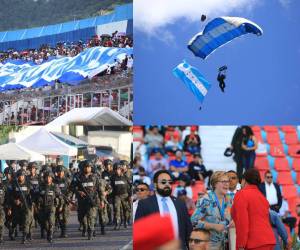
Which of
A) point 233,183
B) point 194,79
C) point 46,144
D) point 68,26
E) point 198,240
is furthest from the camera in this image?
point 68,26

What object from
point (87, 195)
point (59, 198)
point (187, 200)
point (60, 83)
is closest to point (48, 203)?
point (59, 198)

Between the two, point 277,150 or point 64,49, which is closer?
point 277,150

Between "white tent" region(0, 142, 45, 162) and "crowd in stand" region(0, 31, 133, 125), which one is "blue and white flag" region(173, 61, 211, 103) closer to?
"crowd in stand" region(0, 31, 133, 125)

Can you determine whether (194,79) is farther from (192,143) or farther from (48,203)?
(48,203)

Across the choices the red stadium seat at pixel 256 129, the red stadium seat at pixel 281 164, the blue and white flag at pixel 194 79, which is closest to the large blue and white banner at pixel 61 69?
the blue and white flag at pixel 194 79

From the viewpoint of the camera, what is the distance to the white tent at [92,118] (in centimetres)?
784

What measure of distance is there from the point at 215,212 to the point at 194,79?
193cm

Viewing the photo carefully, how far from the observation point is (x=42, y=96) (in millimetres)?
8211

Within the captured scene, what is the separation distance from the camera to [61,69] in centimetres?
818

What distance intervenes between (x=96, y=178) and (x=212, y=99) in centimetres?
168

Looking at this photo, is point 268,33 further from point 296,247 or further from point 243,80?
point 296,247

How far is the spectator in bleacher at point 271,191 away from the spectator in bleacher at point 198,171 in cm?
65

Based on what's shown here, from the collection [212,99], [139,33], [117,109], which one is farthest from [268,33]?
[117,109]

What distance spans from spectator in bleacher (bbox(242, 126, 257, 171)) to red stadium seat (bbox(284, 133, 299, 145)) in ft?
1.26
